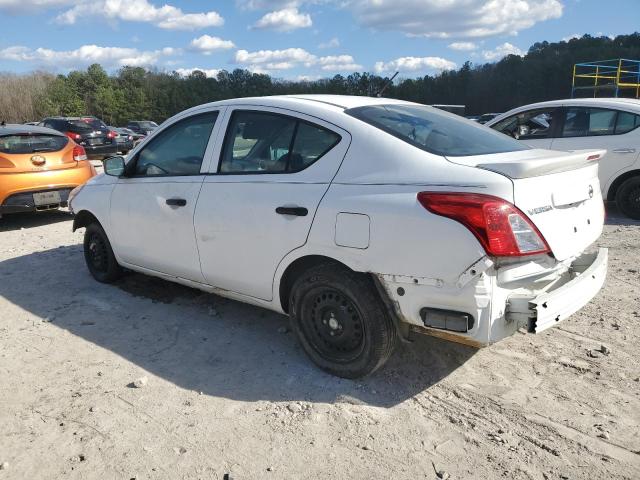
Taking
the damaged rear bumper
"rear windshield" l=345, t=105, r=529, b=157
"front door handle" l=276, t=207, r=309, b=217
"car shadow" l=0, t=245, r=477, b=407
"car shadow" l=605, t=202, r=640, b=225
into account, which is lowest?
"car shadow" l=605, t=202, r=640, b=225

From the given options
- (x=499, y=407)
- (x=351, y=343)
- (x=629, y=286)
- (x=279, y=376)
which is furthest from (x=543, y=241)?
(x=629, y=286)

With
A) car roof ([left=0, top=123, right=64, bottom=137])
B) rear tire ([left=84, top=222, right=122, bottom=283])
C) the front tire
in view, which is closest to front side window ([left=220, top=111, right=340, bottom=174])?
the front tire

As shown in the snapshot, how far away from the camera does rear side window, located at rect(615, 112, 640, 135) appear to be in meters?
7.30

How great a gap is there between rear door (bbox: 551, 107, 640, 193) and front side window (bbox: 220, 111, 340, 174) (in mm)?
5692

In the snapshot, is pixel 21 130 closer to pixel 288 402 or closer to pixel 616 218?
pixel 288 402

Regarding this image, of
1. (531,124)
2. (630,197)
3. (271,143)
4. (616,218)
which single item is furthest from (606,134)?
(271,143)

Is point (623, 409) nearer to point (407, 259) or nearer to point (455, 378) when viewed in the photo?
point (455, 378)

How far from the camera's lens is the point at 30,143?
8.15 m

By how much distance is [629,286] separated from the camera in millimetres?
4750

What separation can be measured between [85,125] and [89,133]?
0.40m

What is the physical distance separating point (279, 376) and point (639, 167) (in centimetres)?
635

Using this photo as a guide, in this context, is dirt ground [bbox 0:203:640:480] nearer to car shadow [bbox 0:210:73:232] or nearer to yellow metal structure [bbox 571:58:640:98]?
car shadow [bbox 0:210:73:232]

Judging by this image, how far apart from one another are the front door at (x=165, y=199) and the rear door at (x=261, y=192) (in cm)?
18

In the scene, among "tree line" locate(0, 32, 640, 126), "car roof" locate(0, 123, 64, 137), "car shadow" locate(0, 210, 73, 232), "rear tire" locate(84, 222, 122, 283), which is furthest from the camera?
"tree line" locate(0, 32, 640, 126)
